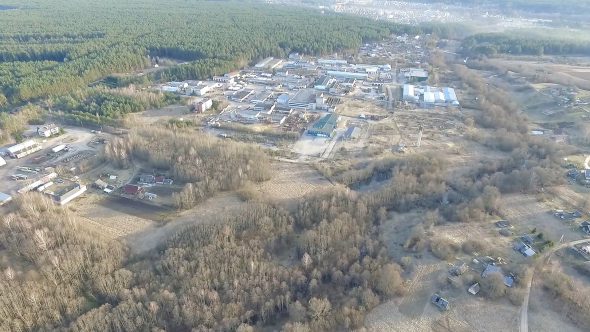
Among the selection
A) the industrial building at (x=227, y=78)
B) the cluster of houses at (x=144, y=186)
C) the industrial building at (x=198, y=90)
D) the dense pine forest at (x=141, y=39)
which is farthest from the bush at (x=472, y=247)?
the dense pine forest at (x=141, y=39)

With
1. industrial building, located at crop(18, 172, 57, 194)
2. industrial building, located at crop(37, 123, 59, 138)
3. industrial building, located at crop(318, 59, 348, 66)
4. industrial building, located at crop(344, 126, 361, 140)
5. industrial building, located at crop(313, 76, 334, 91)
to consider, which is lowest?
industrial building, located at crop(18, 172, 57, 194)

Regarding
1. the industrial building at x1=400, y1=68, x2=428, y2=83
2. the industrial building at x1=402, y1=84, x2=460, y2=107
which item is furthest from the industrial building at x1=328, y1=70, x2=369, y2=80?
the industrial building at x1=402, y1=84, x2=460, y2=107

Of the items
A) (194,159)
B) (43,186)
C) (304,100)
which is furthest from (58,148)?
(304,100)

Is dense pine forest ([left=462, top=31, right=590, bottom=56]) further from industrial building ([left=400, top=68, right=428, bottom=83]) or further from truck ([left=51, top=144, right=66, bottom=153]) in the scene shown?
truck ([left=51, top=144, right=66, bottom=153])

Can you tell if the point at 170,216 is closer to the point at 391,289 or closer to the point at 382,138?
the point at 391,289

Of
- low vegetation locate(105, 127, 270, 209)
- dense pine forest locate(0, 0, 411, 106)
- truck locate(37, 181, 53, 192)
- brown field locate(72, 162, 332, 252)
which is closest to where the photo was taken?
brown field locate(72, 162, 332, 252)

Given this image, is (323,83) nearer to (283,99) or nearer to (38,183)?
(283,99)
